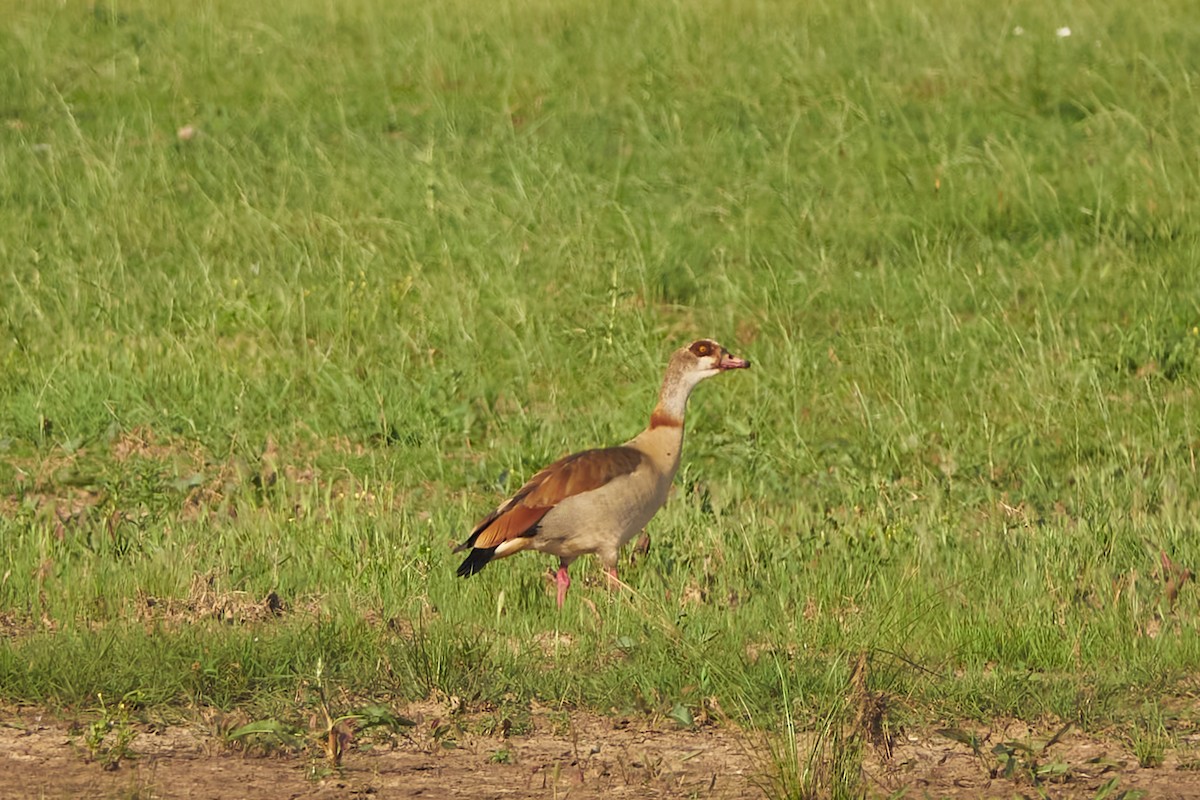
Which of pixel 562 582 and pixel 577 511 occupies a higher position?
pixel 577 511

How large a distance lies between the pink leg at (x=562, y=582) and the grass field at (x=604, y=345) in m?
0.05

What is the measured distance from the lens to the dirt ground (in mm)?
4832

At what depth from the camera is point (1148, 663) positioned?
591 centimetres

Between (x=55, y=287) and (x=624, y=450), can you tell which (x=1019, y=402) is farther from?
(x=55, y=287)

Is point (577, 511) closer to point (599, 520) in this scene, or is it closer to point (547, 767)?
point (599, 520)

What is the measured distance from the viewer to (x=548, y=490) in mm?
6852

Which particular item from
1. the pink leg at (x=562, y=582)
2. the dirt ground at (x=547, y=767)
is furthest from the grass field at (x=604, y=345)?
the dirt ground at (x=547, y=767)

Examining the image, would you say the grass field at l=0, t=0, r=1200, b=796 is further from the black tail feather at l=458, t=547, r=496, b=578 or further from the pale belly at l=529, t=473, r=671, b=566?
the pale belly at l=529, t=473, r=671, b=566

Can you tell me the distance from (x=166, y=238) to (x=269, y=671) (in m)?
6.75

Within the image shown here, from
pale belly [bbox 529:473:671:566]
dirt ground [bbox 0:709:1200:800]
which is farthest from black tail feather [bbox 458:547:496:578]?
dirt ground [bbox 0:709:1200:800]

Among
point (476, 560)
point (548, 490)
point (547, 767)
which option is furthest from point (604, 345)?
point (547, 767)

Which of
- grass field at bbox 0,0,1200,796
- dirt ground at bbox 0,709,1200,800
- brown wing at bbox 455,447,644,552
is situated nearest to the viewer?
dirt ground at bbox 0,709,1200,800

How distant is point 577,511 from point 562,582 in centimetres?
30

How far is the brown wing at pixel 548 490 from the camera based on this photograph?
672cm
